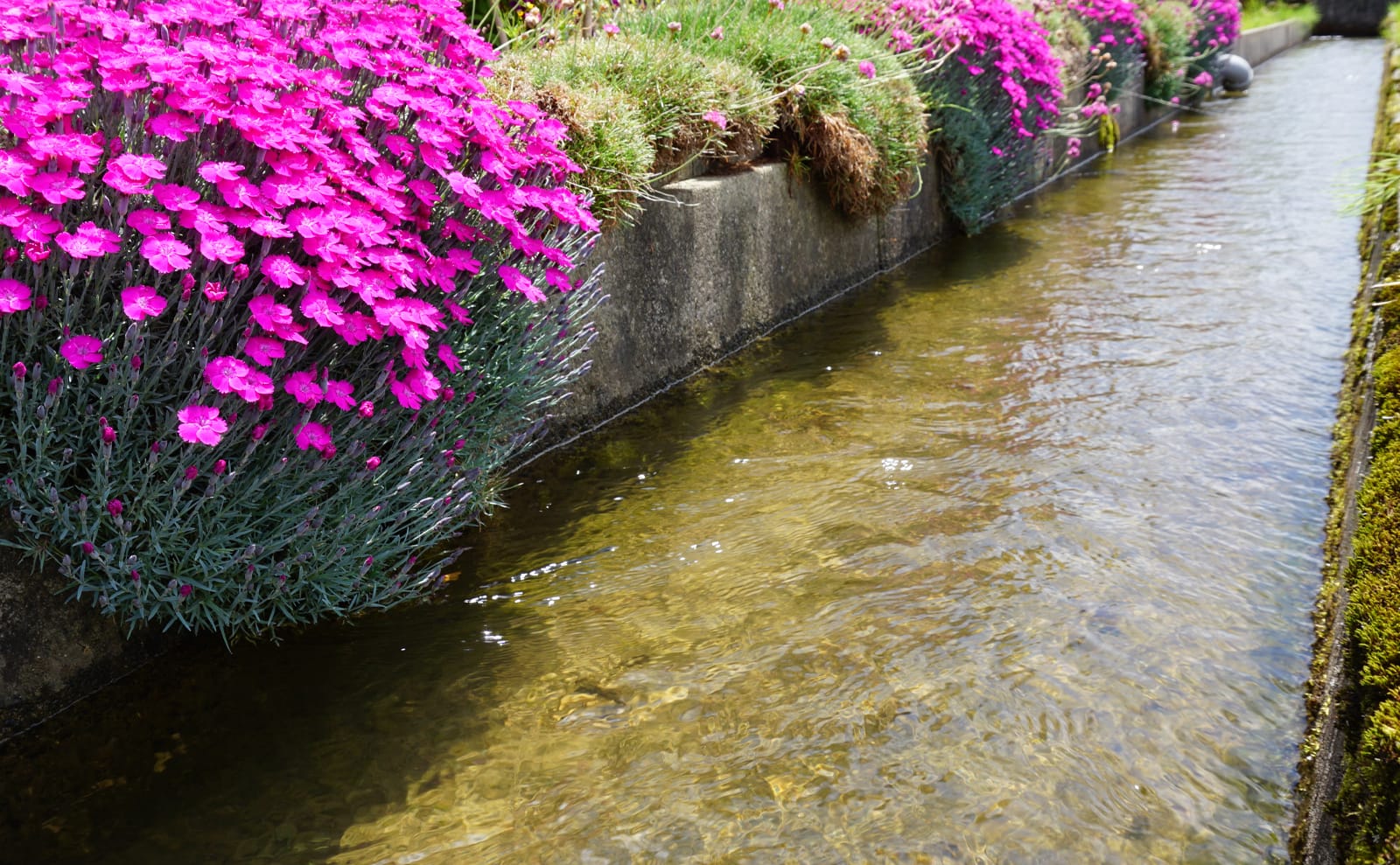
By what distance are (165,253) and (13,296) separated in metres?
0.26

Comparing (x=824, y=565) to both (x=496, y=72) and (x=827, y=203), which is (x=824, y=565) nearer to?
(x=496, y=72)

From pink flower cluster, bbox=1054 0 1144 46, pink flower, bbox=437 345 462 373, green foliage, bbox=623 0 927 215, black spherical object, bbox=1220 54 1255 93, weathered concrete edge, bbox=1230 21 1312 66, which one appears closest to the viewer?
pink flower, bbox=437 345 462 373

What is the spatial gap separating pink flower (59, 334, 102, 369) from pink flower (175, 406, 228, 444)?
18 cm

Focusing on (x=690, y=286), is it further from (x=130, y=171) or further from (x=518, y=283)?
(x=130, y=171)

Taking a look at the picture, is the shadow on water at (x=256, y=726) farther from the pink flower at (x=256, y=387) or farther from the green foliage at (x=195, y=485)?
the pink flower at (x=256, y=387)

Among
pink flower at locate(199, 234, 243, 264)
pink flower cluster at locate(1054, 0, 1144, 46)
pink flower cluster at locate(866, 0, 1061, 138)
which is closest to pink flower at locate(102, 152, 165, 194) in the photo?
pink flower at locate(199, 234, 243, 264)

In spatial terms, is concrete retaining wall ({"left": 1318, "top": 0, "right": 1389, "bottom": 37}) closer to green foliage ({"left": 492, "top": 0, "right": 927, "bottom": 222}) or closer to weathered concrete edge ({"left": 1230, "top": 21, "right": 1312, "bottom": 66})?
weathered concrete edge ({"left": 1230, "top": 21, "right": 1312, "bottom": 66})

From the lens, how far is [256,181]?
7.63 ft

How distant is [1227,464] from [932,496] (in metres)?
1.06

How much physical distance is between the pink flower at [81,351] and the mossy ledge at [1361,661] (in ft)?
7.44

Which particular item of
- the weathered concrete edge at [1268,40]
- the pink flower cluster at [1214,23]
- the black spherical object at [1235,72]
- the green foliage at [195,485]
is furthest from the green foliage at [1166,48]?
the green foliage at [195,485]

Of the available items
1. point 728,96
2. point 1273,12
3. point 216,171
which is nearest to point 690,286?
point 728,96

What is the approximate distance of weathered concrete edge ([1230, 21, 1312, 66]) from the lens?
62.2ft

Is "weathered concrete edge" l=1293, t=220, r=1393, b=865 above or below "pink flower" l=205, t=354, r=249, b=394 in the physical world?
below
